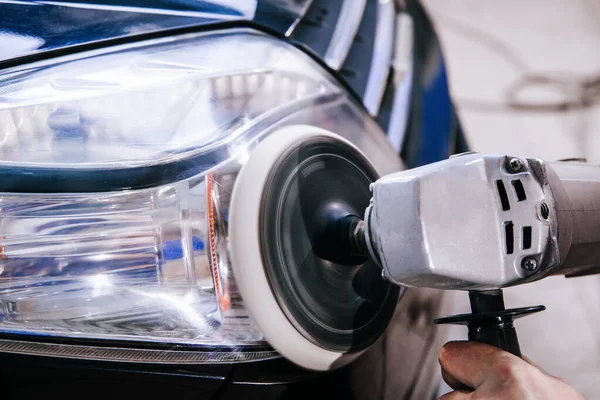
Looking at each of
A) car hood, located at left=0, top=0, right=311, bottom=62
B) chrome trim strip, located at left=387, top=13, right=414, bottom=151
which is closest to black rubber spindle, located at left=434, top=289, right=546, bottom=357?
chrome trim strip, located at left=387, top=13, right=414, bottom=151

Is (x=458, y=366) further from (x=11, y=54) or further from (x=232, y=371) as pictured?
(x=11, y=54)

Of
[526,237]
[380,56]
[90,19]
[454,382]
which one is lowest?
[454,382]

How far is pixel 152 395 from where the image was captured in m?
0.72

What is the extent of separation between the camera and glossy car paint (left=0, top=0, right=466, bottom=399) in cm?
70

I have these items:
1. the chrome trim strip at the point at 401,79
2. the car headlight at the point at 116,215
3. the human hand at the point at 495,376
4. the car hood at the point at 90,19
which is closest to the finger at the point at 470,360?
the human hand at the point at 495,376

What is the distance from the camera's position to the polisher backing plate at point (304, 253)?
2.28 feet

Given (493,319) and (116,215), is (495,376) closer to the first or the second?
(493,319)

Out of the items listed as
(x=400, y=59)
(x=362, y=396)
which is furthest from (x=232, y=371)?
(x=400, y=59)

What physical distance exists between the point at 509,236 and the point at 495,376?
8.0 inches

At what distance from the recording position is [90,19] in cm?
74

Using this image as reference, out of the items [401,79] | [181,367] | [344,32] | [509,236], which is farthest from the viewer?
[401,79]

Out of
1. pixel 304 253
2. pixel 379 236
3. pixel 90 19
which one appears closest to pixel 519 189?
pixel 379 236

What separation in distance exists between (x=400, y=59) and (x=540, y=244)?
0.62 metres

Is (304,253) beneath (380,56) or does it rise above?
beneath
